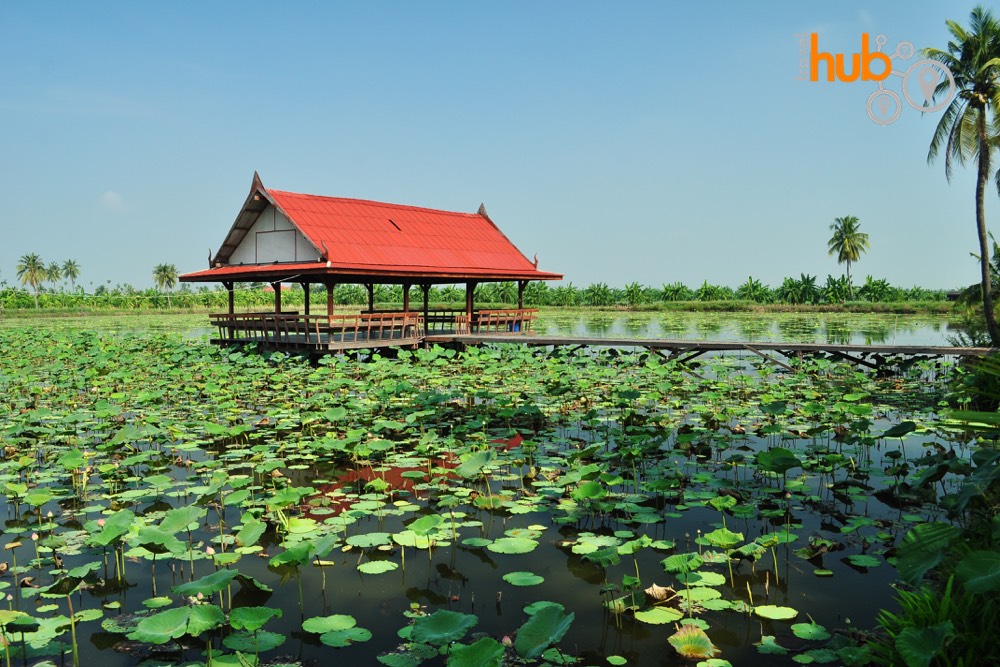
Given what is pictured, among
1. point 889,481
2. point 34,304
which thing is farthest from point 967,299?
point 34,304

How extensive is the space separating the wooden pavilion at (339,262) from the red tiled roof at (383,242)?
0.04 metres

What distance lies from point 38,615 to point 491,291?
159 ft

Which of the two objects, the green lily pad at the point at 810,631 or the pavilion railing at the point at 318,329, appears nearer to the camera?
the green lily pad at the point at 810,631

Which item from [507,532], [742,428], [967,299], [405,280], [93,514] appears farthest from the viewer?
[967,299]

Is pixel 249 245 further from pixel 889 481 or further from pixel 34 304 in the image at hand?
pixel 34 304

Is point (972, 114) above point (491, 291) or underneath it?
above

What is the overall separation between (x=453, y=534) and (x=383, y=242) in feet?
44.4

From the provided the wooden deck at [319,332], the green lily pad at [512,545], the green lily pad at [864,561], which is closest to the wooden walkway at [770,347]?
the wooden deck at [319,332]

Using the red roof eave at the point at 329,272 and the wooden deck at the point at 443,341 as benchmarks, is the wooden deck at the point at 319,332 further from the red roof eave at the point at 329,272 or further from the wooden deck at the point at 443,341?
the red roof eave at the point at 329,272

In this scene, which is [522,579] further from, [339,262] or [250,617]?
[339,262]

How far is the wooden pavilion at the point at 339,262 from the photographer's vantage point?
15516 millimetres

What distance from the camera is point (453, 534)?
4785 millimetres

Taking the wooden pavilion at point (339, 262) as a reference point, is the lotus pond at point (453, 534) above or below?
below

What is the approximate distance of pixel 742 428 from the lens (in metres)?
8.24
